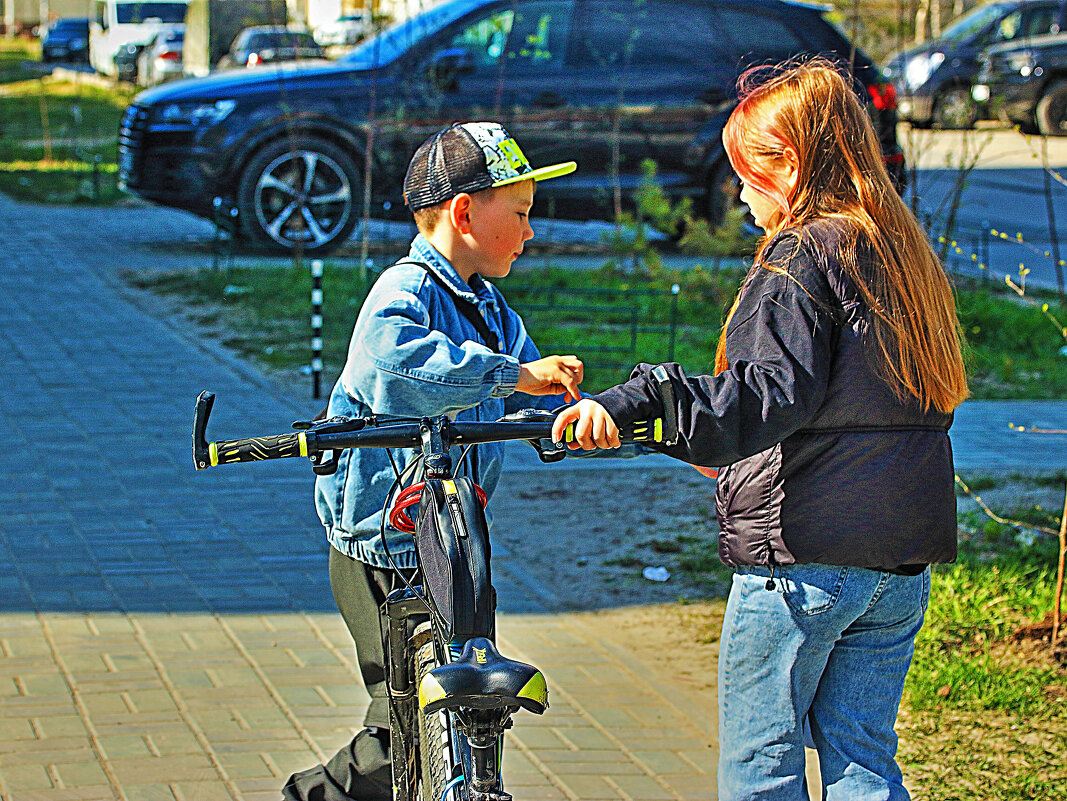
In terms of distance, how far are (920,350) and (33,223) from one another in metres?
14.1

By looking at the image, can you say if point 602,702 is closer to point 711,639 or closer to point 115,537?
point 711,639

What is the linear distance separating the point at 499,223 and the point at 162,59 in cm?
2770


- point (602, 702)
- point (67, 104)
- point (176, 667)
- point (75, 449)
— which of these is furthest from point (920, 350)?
point (67, 104)

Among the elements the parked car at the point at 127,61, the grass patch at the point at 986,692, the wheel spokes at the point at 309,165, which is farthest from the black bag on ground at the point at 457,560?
the parked car at the point at 127,61

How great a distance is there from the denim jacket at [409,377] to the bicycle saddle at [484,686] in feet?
1.90

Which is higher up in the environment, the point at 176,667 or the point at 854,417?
the point at 854,417

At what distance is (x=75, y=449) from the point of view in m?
6.93

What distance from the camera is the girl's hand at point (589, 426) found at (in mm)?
2223

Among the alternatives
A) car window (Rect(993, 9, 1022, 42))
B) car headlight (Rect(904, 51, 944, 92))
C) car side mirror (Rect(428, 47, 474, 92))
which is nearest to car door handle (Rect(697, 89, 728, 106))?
car side mirror (Rect(428, 47, 474, 92))

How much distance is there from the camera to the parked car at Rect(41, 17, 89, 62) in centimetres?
4406

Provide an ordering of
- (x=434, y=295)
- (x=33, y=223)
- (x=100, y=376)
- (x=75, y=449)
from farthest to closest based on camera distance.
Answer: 1. (x=33, y=223)
2. (x=100, y=376)
3. (x=75, y=449)
4. (x=434, y=295)

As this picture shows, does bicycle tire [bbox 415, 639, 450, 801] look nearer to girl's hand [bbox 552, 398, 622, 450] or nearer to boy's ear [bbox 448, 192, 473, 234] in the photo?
girl's hand [bbox 552, 398, 622, 450]

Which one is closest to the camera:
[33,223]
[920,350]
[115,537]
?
[920,350]

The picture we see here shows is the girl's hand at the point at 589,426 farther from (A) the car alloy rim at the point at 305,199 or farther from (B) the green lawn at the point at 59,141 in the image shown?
(B) the green lawn at the point at 59,141
